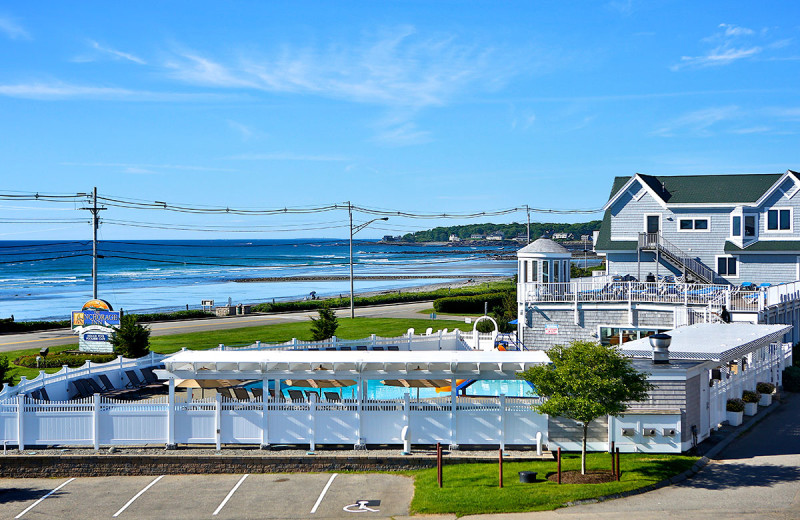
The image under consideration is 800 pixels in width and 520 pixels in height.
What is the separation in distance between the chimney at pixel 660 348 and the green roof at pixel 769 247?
25.4m

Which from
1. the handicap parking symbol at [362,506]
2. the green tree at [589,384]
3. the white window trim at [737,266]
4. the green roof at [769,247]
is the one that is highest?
the green roof at [769,247]

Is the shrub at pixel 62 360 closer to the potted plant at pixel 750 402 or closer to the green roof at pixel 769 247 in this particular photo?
the potted plant at pixel 750 402

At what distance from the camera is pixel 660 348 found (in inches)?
779

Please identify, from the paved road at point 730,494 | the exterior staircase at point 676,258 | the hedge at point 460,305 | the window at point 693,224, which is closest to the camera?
the paved road at point 730,494

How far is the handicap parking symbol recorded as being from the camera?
1645cm

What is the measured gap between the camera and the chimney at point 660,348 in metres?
19.7

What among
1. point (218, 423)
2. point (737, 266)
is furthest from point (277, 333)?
point (737, 266)

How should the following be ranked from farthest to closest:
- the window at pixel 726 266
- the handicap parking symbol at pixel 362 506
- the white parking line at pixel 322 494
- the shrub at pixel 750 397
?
the window at pixel 726 266 → the shrub at pixel 750 397 → the white parking line at pixel 322 494 → the handicap parking symbol at pixel 362 506

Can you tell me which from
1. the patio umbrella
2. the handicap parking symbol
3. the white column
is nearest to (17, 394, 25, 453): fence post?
the white column

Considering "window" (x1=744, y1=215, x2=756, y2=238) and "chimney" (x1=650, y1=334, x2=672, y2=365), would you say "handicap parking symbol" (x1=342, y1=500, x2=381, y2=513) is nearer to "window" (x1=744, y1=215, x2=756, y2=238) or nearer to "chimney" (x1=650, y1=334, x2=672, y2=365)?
"chimney" (x1=650, y1=334, x2=672, y2=365)

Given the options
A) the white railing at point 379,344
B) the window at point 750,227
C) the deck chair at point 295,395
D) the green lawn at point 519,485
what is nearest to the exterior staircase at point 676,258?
the window at point 750,227

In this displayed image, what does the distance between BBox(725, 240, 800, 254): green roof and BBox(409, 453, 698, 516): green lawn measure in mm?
26615

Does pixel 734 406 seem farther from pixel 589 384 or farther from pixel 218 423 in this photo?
pixel 218 423

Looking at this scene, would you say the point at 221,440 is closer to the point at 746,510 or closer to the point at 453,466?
the point at 453,466
